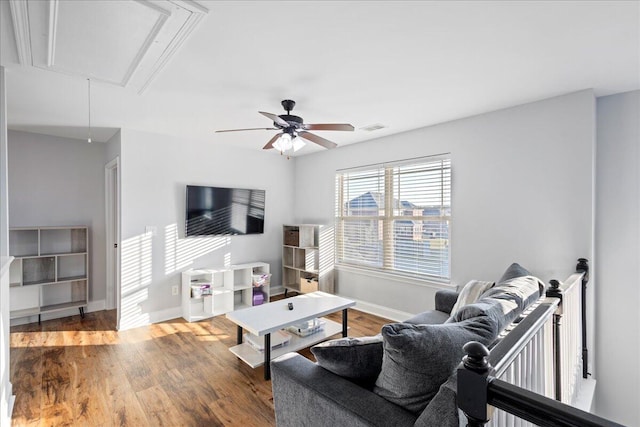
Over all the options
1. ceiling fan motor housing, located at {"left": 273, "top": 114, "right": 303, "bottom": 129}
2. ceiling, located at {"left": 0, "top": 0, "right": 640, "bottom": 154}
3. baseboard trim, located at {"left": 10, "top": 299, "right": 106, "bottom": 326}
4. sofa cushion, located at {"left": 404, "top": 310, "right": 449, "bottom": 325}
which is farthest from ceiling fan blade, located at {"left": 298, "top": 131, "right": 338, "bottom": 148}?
baseboard trim, located at {"left": 10, "top": 299, "right": 106, "bottom": 326}

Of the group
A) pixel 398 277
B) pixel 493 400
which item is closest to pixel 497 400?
pixel 493 400

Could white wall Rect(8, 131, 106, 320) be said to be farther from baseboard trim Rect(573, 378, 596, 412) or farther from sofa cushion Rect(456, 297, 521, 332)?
baseboard trim Rect(573, 378, 596, 412)

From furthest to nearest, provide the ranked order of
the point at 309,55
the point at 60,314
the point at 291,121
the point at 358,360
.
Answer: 1. the point at 60,314
2. the point at 291,121
3. the point at 309,55
4. the point at 358,360

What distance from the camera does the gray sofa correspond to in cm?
119

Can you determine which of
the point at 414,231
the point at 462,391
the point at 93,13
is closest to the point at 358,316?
the point at 414,231

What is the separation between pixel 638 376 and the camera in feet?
8.38

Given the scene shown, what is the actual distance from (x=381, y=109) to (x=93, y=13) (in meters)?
2.33

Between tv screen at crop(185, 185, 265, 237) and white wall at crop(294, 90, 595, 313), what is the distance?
2208 mm

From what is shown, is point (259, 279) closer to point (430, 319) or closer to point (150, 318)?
point (150, 318)

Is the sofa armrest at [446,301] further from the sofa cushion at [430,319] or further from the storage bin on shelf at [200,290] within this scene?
the storage bin on shelf at [200,290]

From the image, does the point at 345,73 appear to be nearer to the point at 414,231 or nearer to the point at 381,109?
the point at 381,109

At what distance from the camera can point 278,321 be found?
2732 millimetres

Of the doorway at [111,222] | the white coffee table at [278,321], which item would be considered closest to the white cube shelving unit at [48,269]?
the doorway at [111,222]

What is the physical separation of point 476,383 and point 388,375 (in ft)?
1.90
